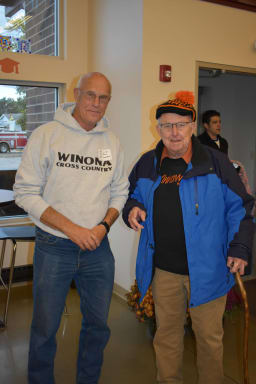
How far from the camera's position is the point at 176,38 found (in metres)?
3.38

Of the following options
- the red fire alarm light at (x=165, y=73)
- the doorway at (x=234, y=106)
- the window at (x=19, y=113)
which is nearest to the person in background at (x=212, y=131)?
the red fire alarm light at (x=165, y=73)

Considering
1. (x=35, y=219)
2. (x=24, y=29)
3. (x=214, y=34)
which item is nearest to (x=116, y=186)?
(x=35, y=219)

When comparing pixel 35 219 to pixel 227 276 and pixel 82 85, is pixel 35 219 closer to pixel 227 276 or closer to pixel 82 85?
pixel 82 85

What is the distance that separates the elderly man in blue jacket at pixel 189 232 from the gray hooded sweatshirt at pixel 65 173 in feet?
0.67

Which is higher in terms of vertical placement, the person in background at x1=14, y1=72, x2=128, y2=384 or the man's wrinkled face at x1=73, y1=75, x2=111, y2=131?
the man's wrinkled face at x1=73, y1=75, x2=111, y2=131

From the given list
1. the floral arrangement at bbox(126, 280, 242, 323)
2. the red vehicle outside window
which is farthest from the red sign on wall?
the floral arrangement at bbox(126, 280, 242, 323)

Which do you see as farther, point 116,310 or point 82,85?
point 116,310

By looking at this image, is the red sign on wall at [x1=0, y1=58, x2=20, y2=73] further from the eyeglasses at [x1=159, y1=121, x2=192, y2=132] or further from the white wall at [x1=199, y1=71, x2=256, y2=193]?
the white wall at [x1=199, y1=71, x2=256, y2=193]

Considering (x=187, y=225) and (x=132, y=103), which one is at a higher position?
(x=132, y=103)

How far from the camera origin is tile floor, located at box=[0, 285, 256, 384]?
2.41 m

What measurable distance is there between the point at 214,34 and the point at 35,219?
2589mm

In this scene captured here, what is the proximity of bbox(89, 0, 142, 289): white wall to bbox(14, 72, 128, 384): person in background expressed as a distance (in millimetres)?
1440

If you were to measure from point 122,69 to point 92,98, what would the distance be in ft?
5.69

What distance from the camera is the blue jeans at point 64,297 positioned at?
185 cm
